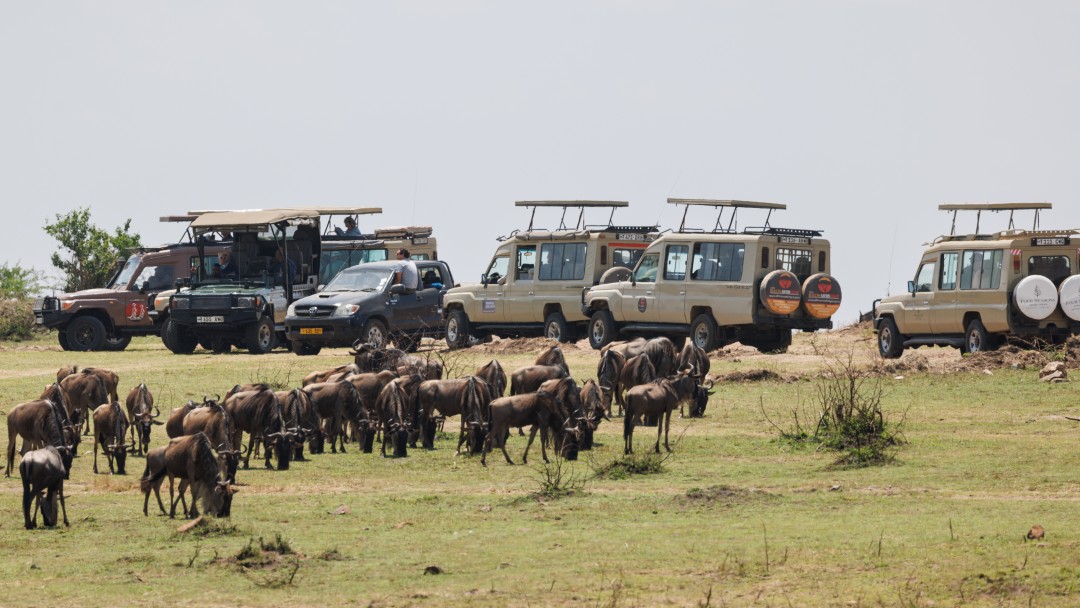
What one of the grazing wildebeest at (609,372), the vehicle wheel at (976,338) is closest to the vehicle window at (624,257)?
the vehicle wheel at (976,338)

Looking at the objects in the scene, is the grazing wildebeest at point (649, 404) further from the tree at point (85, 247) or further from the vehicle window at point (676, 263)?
Result: the tree at point (85, 247)

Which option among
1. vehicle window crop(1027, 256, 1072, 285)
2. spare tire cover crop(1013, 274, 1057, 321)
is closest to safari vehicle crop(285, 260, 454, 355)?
spare tire cover crop(1013, 274, 1057, 321)

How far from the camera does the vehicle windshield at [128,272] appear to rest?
43.7m

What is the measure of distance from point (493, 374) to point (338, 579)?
9.97 metres

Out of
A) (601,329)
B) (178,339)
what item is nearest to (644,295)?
(601,329)

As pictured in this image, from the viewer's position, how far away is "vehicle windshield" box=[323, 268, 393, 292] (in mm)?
38438

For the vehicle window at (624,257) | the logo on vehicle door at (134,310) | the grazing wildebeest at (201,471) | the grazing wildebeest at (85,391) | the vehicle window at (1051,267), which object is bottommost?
the grazing wildebeest at (201,471)

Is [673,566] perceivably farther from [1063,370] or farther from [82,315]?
[82,315]

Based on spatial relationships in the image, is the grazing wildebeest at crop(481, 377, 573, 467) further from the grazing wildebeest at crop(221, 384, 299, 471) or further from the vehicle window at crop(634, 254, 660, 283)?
the vehicle window at crop(634, 254, 660, 283)

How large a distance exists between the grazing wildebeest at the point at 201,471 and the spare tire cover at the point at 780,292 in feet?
64.1

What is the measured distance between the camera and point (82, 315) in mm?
43125

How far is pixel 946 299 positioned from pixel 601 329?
7784mm

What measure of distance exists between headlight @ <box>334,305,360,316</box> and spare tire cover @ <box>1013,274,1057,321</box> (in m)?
14.0

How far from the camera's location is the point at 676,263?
121 feet
